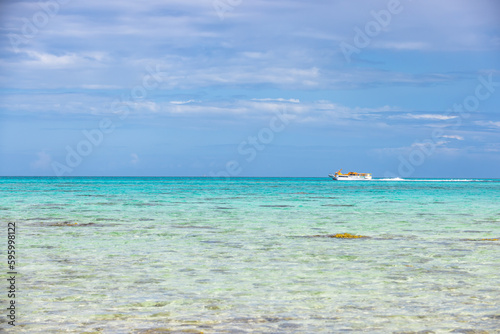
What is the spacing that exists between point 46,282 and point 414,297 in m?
6.68

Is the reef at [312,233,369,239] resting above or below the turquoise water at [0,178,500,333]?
below

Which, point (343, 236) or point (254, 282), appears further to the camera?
point (343, 236)

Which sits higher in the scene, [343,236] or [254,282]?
[254,282]

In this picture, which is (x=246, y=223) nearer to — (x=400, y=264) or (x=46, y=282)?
(x=400, y=264)

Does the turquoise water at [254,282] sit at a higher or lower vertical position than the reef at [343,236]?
higher

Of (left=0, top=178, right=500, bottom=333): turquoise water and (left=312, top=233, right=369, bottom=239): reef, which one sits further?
(left=312, top=233, right=369, bottom=239): reef

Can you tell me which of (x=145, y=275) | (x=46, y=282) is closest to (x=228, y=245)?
(x=145, y=275)

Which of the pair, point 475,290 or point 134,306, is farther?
point 475,290

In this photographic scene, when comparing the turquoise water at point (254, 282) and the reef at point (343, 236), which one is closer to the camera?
the turquoise water at point (254, 282)

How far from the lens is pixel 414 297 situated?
9.70m

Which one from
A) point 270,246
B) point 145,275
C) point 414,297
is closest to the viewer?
point 414,297

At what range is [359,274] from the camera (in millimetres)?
11984

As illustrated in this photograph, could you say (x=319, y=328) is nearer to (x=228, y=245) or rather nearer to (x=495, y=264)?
(x=495, y=264)

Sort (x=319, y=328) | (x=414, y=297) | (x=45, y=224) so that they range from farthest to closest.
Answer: (x=45, y=224) → (x=414, y=297) → (x=319, y=328)
